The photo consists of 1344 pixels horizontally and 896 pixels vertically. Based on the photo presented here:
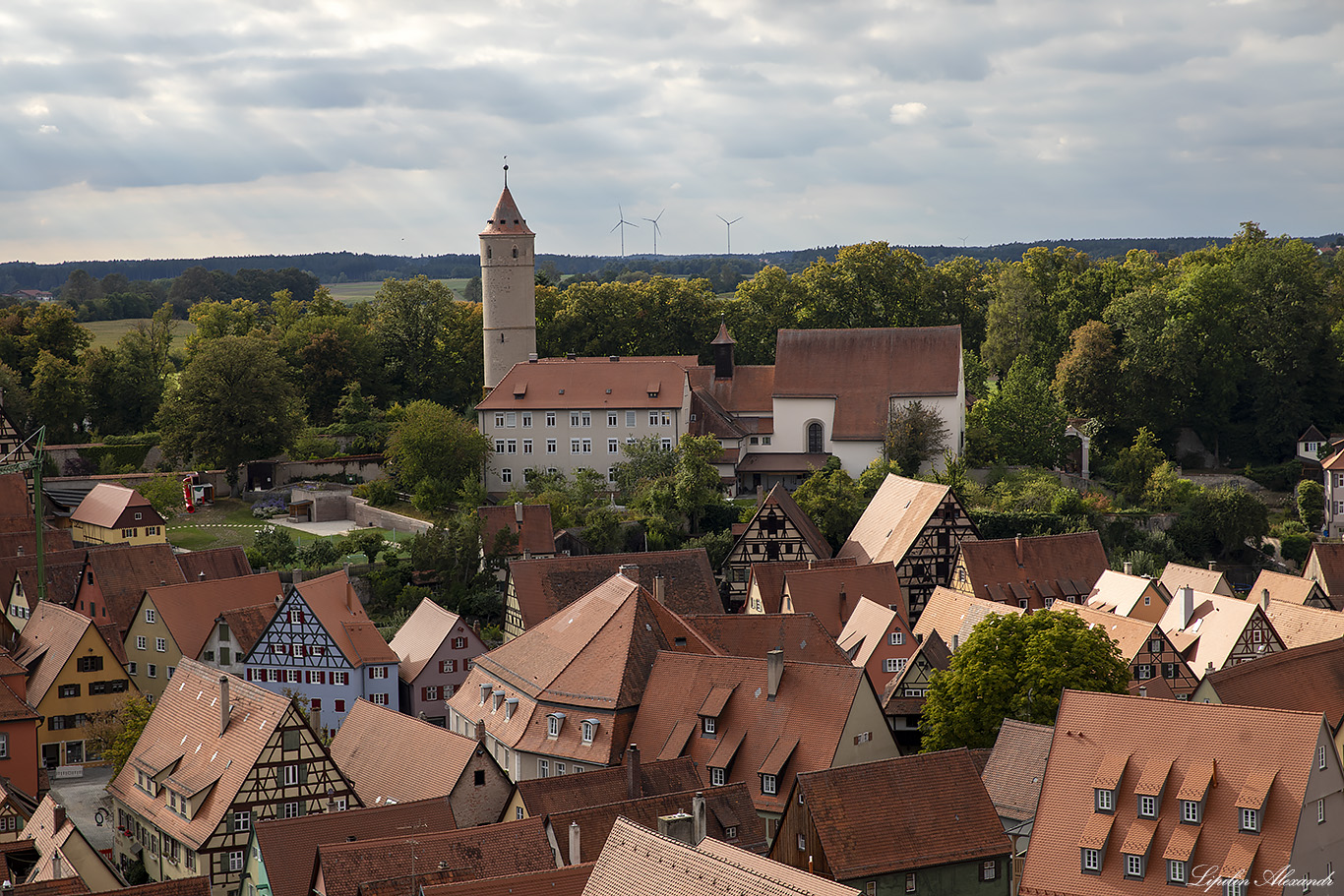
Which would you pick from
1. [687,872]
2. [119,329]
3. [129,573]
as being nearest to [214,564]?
[129,573]

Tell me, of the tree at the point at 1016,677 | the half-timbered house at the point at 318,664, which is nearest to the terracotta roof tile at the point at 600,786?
the tree at the point at 1016,677

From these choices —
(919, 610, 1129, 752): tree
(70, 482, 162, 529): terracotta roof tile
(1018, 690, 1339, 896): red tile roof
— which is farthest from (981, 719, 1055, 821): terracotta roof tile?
(70, 482, 162, 529): terracotta roof tile

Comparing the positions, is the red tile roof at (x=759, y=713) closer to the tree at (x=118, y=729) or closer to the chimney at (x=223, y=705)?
the chimney at (x=223, y=705)

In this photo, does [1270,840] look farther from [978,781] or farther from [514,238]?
[514,238]

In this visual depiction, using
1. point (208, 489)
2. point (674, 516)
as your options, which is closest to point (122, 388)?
point (208, 489)

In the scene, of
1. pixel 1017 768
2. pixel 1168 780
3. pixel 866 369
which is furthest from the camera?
pixel 866 369

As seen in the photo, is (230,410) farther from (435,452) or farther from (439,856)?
(439,856)

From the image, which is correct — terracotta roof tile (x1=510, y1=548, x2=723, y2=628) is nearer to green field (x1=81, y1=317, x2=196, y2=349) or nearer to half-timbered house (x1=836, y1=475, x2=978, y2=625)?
half-timbered house (x1=836, y1=475, x2=978, y2=625)
